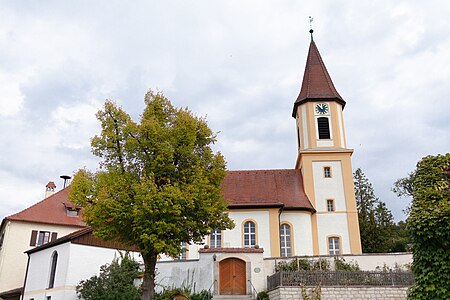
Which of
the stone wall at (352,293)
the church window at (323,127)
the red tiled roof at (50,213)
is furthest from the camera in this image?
the red tiled roof at (50,213)

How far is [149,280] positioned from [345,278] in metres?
8.66

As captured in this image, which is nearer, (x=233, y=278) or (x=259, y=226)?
(x=233, y=278)

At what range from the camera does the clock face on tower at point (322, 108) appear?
32612 millimetres

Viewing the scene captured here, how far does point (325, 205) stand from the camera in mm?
29984

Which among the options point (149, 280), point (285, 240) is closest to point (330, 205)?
point (285, 240)

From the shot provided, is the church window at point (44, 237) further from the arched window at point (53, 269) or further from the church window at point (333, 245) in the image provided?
the church window at point (333, 245)

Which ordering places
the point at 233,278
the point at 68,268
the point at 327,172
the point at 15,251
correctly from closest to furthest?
the point at 233,278 → the point at 68,268 → the point at 327,172 → the point at 15,251

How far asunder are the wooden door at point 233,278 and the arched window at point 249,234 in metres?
5.64

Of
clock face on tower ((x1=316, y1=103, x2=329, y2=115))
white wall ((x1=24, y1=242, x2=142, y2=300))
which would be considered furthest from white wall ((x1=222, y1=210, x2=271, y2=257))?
clock face on tower ((x1=316, y1=103, x2=329, y2=115))

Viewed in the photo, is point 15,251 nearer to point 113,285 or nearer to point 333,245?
point 113,285

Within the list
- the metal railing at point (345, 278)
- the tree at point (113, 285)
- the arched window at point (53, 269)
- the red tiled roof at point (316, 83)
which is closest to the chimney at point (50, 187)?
the arched window at point (53, 269)

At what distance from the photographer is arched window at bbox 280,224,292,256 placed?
28.5 m

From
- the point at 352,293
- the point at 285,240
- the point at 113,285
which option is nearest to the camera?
the point at 352,293

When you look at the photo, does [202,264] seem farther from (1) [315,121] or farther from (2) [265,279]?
(1) [315,121]
